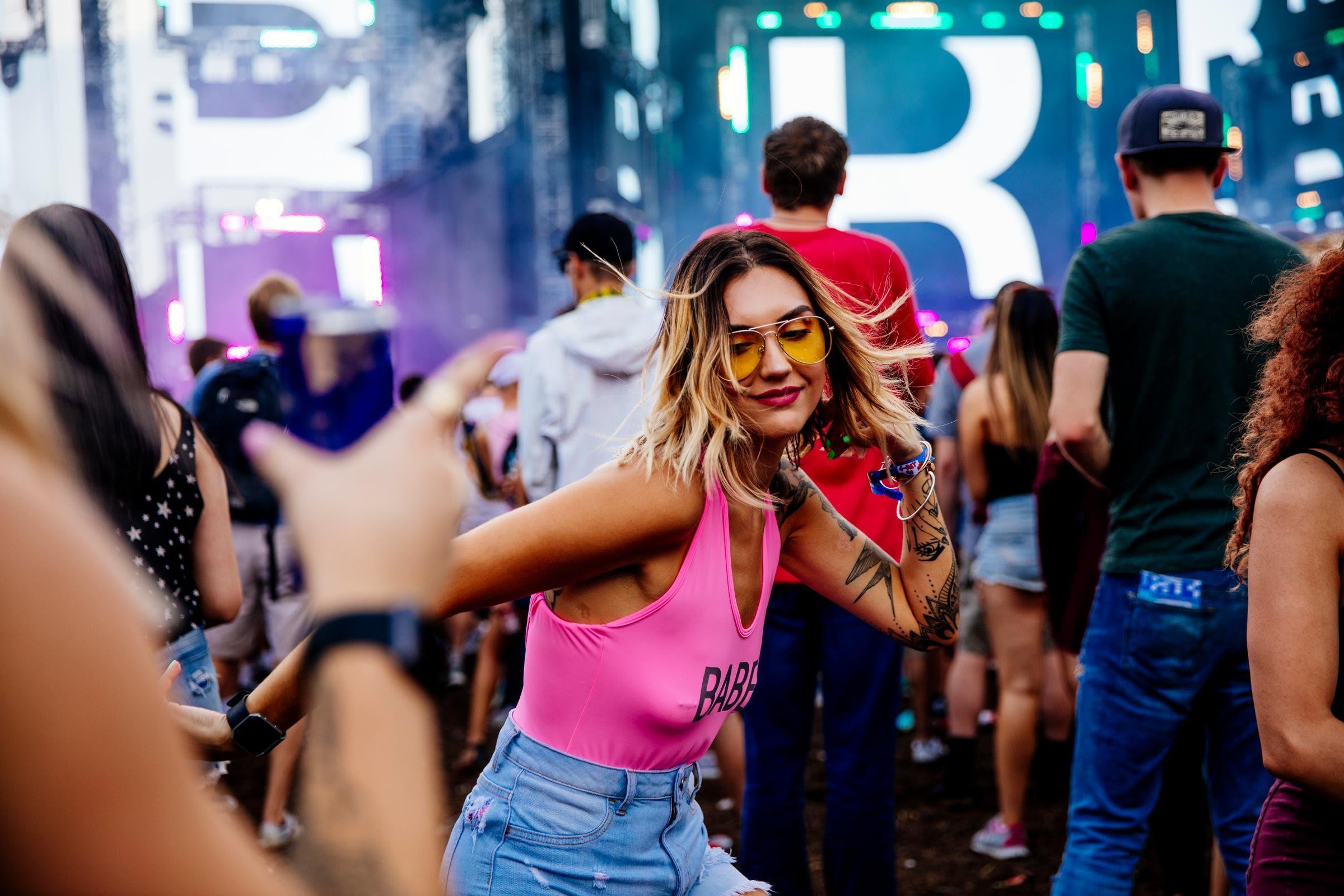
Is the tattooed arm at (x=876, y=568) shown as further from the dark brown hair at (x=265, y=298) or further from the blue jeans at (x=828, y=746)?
the dark brown hair at (x=265, y=298)

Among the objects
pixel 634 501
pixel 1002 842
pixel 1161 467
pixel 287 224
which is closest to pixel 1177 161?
pixel 1161 467

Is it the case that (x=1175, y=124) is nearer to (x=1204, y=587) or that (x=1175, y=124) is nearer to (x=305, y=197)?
(x=1204, y=587)

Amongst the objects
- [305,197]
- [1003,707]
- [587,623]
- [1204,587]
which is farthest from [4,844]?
[305,197]

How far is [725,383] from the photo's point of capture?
2.02 m

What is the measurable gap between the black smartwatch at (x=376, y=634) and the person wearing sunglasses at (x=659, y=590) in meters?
0.74

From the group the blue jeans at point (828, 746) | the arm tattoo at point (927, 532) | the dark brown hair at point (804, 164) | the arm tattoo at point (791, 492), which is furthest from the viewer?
the dark brown hair at point (804, 164)

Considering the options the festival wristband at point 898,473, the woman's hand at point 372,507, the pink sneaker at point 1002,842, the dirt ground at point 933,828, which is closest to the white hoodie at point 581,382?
the dirt ground at point 933,828

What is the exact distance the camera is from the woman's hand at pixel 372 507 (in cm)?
75

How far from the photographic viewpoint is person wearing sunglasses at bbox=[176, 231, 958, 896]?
1689 mm

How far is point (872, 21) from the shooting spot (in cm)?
1747

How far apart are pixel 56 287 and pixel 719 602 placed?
1.18m

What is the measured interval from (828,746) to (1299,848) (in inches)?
60.0

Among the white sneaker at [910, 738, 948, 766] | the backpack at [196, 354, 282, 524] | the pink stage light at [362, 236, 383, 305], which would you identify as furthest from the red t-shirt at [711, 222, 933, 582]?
the white sneaker at [910, 738, 948, 766]

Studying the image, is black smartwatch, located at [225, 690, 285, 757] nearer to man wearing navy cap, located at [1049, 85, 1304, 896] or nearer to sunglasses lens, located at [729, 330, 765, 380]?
sunglasses lens, located at [729, 330, 765, 380]
